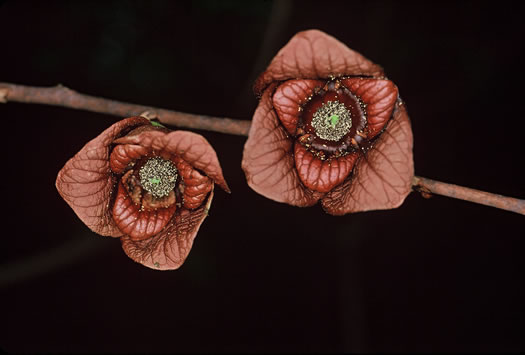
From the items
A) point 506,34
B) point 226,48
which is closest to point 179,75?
point 226,48

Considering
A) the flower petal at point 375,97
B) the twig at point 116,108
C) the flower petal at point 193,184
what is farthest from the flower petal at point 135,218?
the flower petal at point 375,97

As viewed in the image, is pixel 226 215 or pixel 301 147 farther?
pixel 226 215

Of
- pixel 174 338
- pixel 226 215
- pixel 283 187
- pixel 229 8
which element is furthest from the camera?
pixel 174 338

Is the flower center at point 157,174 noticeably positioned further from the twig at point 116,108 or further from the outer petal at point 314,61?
the outer petal at point 314,61

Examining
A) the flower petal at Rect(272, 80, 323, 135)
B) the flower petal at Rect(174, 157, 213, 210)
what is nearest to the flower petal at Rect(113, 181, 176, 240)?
the flower petal at Rect(174, 157, 213, 210)

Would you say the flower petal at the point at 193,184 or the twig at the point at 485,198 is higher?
the twig at the point at 485,198

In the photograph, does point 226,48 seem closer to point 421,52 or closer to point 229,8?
point 229,8

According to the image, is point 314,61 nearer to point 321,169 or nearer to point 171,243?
point 321,169
